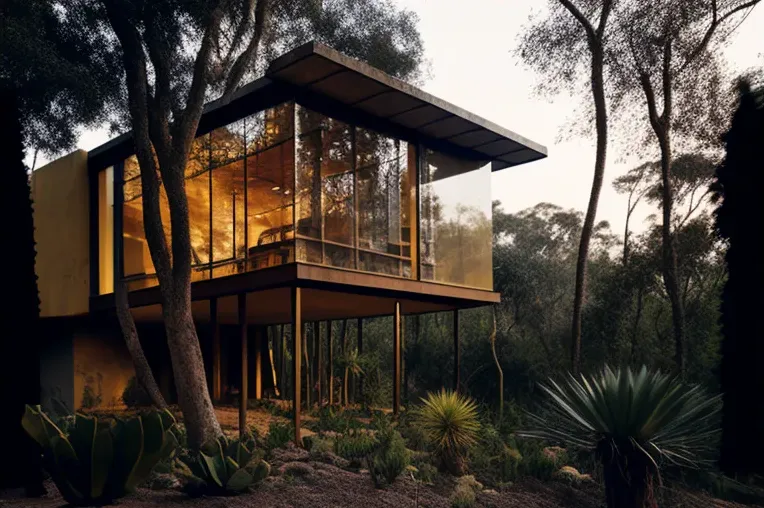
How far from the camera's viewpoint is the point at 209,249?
46.3ft

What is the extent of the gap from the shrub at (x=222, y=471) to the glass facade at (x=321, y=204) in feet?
13.9

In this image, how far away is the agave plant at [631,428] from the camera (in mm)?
8891

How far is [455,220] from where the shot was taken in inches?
612

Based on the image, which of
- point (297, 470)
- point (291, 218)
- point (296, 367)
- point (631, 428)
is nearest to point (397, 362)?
point (296, 367)

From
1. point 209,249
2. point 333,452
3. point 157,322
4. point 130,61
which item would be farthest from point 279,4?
point 157,322

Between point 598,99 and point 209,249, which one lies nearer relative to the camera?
point 209,249

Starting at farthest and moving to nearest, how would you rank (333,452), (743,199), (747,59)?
(747,59) → (333,452) → (743,199)

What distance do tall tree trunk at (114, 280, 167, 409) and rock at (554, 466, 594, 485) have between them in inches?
235

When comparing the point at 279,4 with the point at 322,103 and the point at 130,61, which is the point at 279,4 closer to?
the point at 322,103

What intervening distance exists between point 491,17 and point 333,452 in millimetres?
13965

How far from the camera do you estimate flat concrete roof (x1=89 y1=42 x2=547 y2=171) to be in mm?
11828

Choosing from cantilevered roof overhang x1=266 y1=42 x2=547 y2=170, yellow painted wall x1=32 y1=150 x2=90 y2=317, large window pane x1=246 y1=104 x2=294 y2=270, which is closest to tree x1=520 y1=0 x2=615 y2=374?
cantilevered roof overhang x1=266 y1=42 x2=547 y2=170

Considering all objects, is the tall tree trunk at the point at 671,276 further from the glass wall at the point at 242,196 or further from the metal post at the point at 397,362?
the glass wall at the point at 242,196

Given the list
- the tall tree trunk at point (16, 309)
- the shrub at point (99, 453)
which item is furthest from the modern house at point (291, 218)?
the tall tree trunk at point (16, 309)
